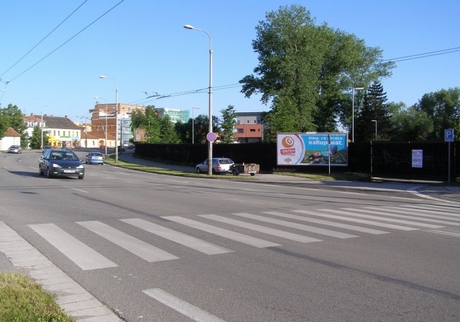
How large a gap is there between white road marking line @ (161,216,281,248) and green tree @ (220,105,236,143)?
6275 cm

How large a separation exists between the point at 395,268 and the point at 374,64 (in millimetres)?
69087

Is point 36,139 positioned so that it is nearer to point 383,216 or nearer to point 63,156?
point 63,156

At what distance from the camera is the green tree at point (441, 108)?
4104 inches

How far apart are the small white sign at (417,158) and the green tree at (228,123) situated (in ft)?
151

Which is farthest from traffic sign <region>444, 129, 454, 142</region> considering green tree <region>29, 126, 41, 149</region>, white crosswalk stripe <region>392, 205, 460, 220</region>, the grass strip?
green tree <region>29, 126, 41, 149</region>

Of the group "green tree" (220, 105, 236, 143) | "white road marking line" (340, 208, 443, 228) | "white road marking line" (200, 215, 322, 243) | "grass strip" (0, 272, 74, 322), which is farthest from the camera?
"green tree" (220, 105, 236, 143)

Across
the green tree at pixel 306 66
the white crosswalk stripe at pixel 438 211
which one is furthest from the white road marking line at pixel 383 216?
the green tree at pixel 306 66

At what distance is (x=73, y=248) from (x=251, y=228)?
403 cm

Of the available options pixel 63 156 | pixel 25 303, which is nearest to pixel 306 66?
pixel 63 156

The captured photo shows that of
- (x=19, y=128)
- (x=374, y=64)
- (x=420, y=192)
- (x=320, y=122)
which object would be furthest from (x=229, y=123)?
(x=19, y=128)

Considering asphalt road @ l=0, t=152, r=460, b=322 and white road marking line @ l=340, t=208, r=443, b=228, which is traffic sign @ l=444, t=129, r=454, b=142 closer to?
asphalt road @ l=0, t=152, r=460, b=322

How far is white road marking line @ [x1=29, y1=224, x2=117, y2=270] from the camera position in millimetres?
7641

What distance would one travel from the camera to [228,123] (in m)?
75.4

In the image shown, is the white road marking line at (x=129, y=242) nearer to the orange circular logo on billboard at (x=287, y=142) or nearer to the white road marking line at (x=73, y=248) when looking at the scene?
the white road marking line at (x=73, y=248)
